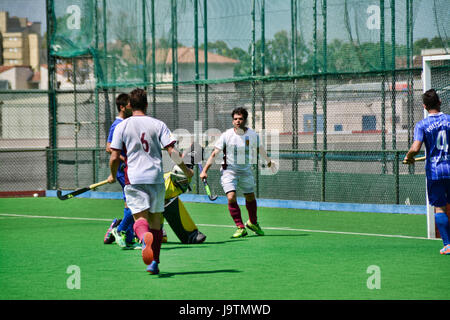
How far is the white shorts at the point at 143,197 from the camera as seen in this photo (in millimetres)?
8422

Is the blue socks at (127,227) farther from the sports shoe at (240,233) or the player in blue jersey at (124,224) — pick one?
the sports shoe at (240,233)

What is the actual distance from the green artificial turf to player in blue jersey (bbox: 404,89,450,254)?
1.72ft

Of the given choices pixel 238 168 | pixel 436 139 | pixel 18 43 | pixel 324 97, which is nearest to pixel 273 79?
pixel 324 97

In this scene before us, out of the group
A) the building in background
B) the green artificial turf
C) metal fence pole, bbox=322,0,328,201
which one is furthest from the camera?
the building in background

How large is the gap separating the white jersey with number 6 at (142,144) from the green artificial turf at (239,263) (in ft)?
3.58

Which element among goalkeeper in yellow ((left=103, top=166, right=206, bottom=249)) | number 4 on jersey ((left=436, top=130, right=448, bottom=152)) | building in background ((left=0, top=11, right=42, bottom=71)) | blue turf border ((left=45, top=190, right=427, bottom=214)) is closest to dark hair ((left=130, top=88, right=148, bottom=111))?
goalkeeper in yellow ((left=103, top=166, right=206, bottom=249))

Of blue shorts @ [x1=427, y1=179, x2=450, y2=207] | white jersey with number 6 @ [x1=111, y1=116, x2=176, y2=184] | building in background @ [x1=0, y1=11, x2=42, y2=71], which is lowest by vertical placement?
blue shorts @ [x1=427, y1=179, x2=450, y2=207]

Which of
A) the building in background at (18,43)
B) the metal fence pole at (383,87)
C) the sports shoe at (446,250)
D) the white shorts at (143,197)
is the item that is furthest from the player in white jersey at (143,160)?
the building in background at (18,43)

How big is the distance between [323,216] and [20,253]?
7.07m

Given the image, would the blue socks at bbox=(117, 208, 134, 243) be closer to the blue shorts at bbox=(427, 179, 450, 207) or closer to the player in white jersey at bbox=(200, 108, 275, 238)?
the player in white jersey at bbox=(200, 108, 275, 238)

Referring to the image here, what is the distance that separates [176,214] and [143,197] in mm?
2882

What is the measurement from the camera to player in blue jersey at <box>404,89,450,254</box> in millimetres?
9742

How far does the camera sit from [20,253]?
1044 centimetres
